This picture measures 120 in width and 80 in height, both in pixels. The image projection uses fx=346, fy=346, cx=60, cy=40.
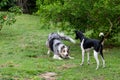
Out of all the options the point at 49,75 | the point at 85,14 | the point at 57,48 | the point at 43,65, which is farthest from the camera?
the point at 85,14

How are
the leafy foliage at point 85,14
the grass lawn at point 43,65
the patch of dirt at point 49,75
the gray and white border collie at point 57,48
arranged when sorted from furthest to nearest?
the leafy foliage at point 85,14
the gray and white border collie at point 57,48
the grass lawn at point 43,65
the patch of dirt at point 49,75

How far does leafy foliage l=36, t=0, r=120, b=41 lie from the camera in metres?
12.9

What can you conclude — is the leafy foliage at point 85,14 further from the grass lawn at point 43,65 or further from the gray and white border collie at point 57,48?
the gray and white border collie at point 57,48

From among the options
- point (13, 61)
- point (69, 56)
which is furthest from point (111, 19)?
point (13, 61)

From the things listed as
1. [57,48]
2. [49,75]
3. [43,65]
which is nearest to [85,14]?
[57,48]

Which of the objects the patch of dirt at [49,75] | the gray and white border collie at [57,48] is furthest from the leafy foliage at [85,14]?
the patch of dirt at [49,75]

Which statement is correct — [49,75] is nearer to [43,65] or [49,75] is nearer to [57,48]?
[43,65]

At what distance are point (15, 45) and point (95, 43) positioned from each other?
18.2 ft

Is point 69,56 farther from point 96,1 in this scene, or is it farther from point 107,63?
point 96,1

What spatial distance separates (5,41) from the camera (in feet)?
52.8

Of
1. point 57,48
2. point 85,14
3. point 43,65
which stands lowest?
point 43,65

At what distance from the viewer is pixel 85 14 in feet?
44.8

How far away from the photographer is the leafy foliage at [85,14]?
12930mm

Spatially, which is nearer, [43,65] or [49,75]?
[49,75]
